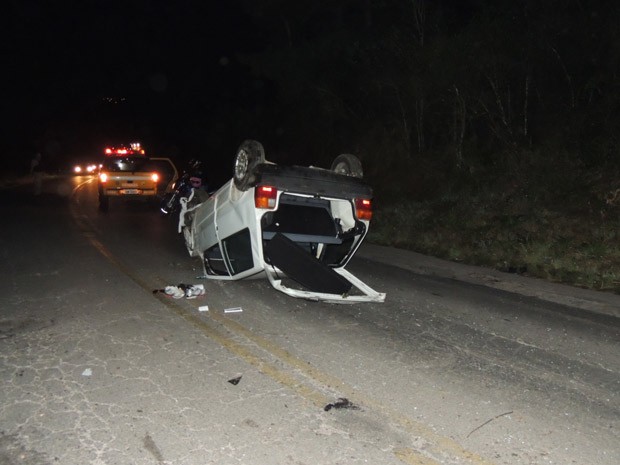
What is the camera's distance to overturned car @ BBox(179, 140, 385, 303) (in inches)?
251

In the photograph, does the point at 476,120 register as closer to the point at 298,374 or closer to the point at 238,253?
the point at 238,253

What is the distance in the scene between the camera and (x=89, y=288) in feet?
23.2

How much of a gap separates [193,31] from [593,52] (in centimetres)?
3331

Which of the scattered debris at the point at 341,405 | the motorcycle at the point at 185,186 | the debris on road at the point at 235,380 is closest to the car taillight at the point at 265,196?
the debris on road at the point at 235,380

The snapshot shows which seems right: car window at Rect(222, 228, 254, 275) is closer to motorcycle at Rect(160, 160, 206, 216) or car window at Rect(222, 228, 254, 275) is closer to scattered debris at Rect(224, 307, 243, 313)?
scattered debris at Rect(224, 307, 243, 313)

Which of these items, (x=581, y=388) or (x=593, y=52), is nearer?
(x=581, y=388)

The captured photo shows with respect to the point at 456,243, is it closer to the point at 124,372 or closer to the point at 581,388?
the point at 581,388

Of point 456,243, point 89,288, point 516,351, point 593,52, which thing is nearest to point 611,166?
point 593,52

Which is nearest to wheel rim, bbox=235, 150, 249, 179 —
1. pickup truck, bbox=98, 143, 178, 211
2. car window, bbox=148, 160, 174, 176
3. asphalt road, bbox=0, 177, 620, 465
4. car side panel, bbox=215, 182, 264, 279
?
car side panel, bbox=215, 182, 264, 279

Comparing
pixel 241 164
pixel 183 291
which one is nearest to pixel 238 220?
pixel 241 164

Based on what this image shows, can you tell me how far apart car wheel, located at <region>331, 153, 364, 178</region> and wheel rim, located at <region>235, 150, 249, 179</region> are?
1464 millimetres

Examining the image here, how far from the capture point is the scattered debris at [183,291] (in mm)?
6742

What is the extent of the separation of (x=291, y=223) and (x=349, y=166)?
1137mm

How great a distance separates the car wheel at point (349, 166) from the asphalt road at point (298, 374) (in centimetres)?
173
